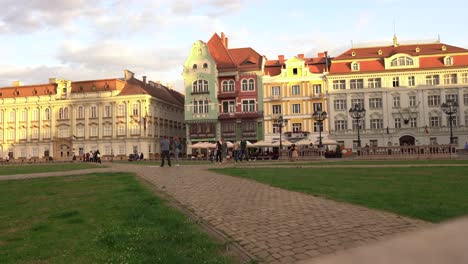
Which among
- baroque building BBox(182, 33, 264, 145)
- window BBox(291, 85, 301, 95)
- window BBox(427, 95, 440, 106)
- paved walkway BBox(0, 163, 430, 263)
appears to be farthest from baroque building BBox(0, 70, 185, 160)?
paved walkway BBox(0, 163, 430, 263)

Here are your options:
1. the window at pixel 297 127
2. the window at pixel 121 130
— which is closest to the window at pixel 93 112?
the window at pixel 121 130

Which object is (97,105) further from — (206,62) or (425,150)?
(425,150)

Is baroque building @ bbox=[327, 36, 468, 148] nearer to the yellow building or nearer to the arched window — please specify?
the yellow building

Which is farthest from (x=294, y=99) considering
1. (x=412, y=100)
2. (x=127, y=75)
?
(x=127, y=75)

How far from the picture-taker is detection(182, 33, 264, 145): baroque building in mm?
61969

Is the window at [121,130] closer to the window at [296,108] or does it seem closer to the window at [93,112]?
the window at [93,112]

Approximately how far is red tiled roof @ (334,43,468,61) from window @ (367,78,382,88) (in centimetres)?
393

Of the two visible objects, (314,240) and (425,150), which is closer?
(314,240)

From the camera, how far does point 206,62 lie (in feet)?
208

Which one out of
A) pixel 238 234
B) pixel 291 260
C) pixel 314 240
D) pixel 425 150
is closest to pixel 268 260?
pixel 291 260

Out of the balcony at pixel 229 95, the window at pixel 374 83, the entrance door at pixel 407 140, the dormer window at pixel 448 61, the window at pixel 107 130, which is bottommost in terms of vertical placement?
the entrance door at pixel 407 140

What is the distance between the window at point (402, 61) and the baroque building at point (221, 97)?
19188mm

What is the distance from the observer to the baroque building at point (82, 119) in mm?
69688

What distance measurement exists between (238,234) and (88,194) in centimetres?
715
